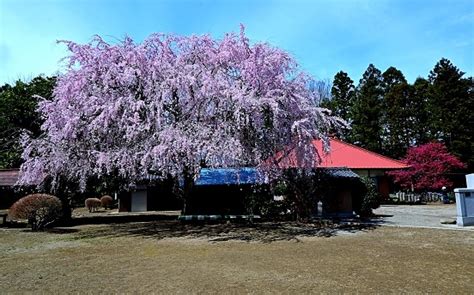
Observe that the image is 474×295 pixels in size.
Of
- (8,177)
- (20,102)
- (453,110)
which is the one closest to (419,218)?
(453,110)

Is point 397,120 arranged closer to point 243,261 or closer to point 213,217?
point 213,217

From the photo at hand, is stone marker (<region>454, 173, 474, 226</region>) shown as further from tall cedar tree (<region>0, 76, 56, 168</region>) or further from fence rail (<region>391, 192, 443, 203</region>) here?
tall cedar tree (<region>0, 76, 56, 168</region>)

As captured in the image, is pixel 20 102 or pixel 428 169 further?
pixel 20 102

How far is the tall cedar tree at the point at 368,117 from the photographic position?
40094 millimetres

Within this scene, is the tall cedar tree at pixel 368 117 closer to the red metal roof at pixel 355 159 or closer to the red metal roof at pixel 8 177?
the red metal roof at pixel 355 159

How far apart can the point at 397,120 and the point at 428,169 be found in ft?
38.7

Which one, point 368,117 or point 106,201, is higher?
point 368,117

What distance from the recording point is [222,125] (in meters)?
13.4

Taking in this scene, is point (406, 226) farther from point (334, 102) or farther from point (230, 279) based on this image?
point (334, 102)

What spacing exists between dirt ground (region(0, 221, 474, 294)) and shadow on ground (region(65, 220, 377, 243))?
43 millimetres

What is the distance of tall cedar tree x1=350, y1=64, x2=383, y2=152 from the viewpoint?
40.1 metres

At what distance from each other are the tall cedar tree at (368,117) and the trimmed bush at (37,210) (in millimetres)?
32690

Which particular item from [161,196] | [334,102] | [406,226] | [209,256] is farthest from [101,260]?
[334,102]

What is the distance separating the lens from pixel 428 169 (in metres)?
28.7
